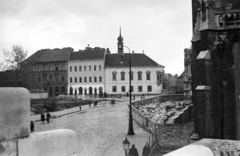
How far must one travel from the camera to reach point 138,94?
69.8 meters

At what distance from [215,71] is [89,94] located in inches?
2396

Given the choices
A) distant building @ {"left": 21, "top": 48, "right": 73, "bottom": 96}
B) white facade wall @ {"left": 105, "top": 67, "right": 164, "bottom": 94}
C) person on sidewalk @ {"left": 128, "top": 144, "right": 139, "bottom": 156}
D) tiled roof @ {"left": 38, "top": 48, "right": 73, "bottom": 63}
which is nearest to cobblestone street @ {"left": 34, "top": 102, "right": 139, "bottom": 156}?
person on sidewalk @ {"left": 128, "top": 144, "right": 139, "bottom": 156}

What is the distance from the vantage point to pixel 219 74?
11219 millimetres

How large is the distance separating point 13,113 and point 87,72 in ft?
231

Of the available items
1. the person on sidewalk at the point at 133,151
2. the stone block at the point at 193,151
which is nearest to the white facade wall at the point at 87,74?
the person on sidewalk at the point at 133,151

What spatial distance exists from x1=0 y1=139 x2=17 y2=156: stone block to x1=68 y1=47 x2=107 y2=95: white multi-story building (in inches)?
2653

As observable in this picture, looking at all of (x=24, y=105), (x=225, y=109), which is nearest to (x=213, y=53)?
(x=225, y=109)

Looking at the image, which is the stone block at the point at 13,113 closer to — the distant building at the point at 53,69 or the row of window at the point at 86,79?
the row of window at the point at 86,79

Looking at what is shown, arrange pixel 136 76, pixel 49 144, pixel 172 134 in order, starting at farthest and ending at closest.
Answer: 1. pixel 136 76
2. pixel 172 134
3. pixel 49 144

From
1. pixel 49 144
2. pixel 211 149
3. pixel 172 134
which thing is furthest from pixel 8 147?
pixel 172 134

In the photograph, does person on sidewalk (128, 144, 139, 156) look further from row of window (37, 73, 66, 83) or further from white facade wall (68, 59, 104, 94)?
row of window (37, 73, 66, 83)

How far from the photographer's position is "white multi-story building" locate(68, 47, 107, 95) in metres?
70.7

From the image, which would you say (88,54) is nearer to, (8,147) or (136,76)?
(136,76)

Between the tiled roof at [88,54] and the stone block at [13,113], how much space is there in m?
68.4
